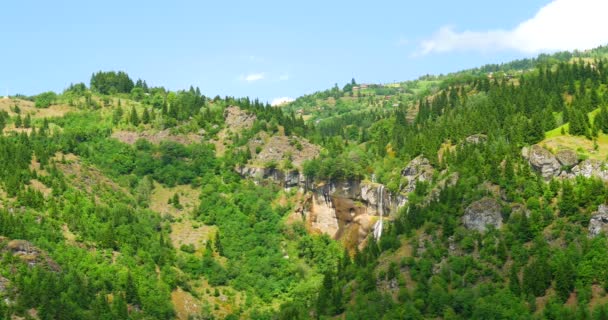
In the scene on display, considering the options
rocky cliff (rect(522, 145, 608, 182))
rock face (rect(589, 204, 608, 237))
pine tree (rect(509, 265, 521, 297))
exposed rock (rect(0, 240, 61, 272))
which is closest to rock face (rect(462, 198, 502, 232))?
rocky cliff (rect(522, 145, 608, 182))

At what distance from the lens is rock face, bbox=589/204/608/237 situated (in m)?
172

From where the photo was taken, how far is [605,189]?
177 meters

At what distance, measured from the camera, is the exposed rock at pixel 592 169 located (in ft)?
597

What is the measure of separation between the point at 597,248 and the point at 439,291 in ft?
88.7

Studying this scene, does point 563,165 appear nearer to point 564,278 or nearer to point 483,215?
point 483,215

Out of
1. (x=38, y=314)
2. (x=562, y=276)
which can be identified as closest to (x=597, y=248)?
(x=562, y=276)

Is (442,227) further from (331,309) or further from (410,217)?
(331,309)

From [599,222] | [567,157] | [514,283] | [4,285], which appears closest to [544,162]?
[567,157]

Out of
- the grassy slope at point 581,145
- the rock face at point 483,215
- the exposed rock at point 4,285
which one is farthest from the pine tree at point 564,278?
the exposed rock at point 4,285

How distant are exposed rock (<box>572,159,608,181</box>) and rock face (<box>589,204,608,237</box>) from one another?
10.3 meters

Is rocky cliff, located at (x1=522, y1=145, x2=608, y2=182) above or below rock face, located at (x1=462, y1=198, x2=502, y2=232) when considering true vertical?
above

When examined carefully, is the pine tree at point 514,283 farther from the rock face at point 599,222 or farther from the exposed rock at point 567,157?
the exposed rock at point 567,157

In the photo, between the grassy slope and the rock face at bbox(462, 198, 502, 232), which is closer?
the rock face at bbox(462, 198, 502, 232)

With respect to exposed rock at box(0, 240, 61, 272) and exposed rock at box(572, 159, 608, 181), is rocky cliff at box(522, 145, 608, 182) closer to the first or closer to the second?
exposed rock at box(572, 159, 608, 181)
